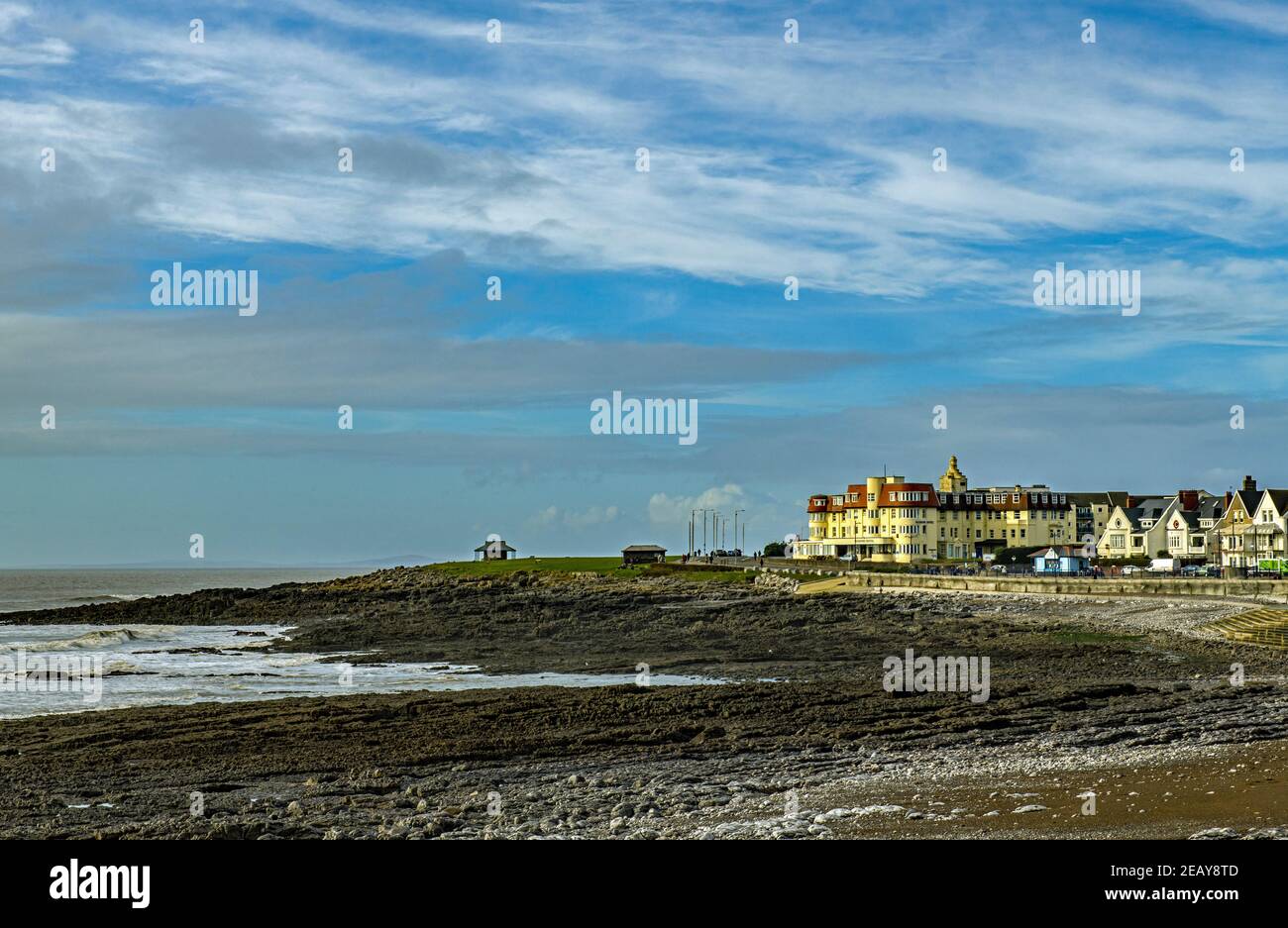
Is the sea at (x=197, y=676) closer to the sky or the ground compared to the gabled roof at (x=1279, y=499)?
closer to the ground

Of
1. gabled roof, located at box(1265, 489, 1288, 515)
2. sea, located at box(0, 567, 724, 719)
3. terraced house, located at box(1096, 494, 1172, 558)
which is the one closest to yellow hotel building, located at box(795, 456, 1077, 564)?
terraced house, located at box(1096, 494, 1172, 558)

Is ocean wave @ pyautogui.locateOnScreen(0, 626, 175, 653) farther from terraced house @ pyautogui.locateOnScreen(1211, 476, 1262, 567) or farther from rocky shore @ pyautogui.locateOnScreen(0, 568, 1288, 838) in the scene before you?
terraced house @ pyautogui.locateOnScreen(1211, 476, 1262, 567)

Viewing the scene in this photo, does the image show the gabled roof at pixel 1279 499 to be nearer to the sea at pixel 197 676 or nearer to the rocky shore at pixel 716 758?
the rocky shore at pixel 716 758

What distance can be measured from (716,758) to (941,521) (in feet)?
379

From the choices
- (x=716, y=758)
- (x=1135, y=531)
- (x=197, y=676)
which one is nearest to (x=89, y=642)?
(x=197, y=676)

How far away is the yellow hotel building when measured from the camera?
12588 cm

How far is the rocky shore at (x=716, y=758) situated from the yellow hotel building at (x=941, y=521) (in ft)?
296

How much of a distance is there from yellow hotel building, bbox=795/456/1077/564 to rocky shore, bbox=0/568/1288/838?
296 feet

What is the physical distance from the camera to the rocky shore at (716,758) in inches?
505

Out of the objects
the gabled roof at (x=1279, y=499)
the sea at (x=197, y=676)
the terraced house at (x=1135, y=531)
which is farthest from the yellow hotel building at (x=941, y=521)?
the sea at (x=197, y=676)

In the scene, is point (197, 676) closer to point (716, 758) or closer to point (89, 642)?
point (89, 642)

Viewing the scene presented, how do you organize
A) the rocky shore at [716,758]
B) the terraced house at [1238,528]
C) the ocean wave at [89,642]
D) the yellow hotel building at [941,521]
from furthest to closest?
the yellow hotel building at [941,521] → the terraced house at [1238,528] → the ocean wave at [89,642] → the rocky shore at [716,758]
